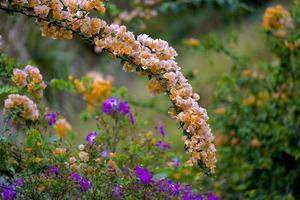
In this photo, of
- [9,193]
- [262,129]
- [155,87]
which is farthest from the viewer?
[262,129]

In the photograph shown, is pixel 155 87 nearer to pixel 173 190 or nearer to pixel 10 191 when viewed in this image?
pixel 173 190

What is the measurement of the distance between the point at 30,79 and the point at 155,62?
581 millimetres

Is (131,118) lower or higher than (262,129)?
lower

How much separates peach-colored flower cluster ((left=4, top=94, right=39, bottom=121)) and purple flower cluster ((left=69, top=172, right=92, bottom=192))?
0.30 m

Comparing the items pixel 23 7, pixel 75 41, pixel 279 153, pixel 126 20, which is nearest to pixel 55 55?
pixel 75 41

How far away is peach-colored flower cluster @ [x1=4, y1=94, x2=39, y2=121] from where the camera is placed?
2604mm

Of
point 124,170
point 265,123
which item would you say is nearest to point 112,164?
point 124,170

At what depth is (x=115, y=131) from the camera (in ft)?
11.2

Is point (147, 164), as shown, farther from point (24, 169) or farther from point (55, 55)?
point (55, 55)

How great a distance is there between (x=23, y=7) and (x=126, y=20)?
2353 millimetres

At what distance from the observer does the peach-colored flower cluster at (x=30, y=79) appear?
2684 mm

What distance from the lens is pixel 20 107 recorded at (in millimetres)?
2639

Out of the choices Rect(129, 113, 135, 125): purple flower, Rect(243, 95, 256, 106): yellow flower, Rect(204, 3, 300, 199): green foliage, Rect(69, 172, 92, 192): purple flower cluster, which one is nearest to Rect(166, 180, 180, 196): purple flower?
Rect(69, 172, 92, 192): purple flower cluster

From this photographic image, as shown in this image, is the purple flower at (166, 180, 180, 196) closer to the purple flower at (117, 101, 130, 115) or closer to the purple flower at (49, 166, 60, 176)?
the purple flower at (49, 166, 60, 176)
